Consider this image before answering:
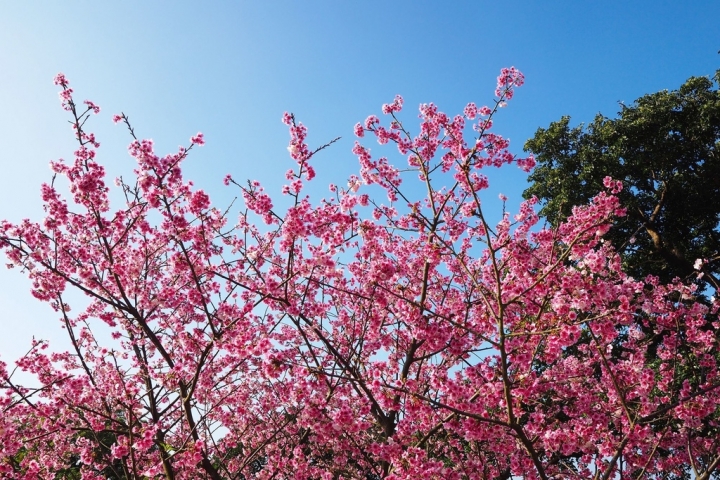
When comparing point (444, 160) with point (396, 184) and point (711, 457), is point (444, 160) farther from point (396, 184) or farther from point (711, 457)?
point (711, 457)

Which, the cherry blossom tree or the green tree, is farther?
the green tree

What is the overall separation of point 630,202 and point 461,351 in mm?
9824

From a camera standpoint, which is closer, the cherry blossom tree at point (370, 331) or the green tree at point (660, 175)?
the cherry blossom tree at point (370, 331)

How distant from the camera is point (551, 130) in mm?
14656

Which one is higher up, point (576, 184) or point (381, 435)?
point (576, 184)

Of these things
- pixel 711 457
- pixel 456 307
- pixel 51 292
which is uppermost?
pixel 51 292

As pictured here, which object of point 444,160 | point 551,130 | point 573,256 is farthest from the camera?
point 551,130

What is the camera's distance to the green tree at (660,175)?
1294cm

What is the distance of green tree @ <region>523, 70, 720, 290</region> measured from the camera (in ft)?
42.4

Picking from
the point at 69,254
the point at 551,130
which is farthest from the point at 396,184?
the point at 551,130

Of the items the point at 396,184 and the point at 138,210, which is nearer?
the point at 138,210

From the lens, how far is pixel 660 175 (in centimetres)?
1317

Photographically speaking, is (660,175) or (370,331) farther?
(660,175)

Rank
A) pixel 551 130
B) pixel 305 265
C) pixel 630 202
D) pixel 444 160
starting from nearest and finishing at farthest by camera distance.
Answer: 1. pixel 305 265
2. pixel 444 160
3. pixel 630 202
4. pixel 551 130
